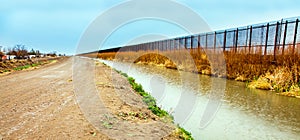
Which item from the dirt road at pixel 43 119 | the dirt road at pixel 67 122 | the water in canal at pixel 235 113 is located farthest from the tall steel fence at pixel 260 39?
the dirt road at pixel 43 119

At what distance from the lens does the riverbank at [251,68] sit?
8070 mm

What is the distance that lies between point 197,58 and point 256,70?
557cm

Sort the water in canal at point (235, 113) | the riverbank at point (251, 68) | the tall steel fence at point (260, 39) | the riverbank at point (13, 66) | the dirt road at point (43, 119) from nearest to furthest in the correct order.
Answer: the dirt road at point (43, 119), the water in canal at point (235, 113), the riverbank at point (251, 68), the tall steel fence at point (260, 39), the riverbank at point (13, 66)

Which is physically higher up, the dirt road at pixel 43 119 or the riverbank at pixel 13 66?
the riverbank at pixel 13 66

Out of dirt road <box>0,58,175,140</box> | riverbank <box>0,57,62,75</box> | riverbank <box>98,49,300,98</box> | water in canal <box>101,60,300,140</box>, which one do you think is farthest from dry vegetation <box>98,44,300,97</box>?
riverbank <box>0,57,62,75</box>

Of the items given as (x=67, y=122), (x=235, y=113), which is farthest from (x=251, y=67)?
(x=67, y=122)

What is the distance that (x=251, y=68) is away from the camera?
1066 centimetres

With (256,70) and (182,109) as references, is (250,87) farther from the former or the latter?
(182,109)

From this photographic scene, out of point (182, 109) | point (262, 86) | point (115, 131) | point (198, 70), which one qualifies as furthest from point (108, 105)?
point (198, 70)

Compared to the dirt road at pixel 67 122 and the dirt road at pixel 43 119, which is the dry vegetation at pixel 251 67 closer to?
the dirt road at pixel 67 122

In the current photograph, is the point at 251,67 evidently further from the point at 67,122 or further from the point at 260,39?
the point at 67,122

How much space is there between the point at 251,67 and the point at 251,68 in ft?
0.20

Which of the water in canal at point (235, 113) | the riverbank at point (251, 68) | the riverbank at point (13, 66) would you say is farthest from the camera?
the riverbank at point (13, 66)

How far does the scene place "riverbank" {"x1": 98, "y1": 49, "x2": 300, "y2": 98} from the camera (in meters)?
8.07
